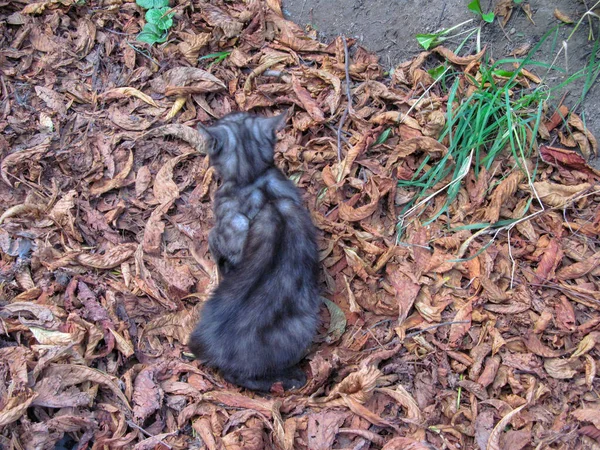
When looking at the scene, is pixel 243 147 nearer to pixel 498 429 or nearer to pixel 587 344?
pixel 498 429

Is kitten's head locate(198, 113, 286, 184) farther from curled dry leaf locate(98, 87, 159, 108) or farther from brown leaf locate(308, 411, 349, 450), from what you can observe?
brown leaf locate(308, 411, 349, 450)

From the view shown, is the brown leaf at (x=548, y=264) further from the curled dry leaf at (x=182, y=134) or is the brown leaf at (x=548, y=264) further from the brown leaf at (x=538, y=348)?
the curled dry leaf at (x=182, y=134)

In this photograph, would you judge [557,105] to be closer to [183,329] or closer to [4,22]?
[183,329]

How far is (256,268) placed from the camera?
2857 mm

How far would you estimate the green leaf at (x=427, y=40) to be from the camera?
3.60 meters

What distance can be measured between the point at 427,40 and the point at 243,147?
5.62 feet

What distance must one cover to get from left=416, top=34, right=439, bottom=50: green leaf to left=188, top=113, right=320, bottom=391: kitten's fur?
1.35 metres

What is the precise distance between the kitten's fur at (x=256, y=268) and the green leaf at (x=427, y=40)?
1.35 metres

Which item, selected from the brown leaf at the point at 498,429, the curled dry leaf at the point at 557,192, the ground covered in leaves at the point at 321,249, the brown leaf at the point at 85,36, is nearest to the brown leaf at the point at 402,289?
the ground covered in leaves at the point at 321,249

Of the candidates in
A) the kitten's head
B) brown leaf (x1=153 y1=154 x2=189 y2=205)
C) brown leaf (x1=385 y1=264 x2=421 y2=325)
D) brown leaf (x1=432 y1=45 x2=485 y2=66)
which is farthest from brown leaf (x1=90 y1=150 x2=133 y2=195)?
brown leaf (x1=432 y1=45 x2=485 y2=66)

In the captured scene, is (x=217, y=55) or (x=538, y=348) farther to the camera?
(x=217, y=55)

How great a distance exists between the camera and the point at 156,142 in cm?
368

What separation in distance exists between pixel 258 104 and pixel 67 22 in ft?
5.83

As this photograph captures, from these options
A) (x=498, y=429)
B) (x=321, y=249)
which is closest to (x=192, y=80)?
(x=321, y=249)
